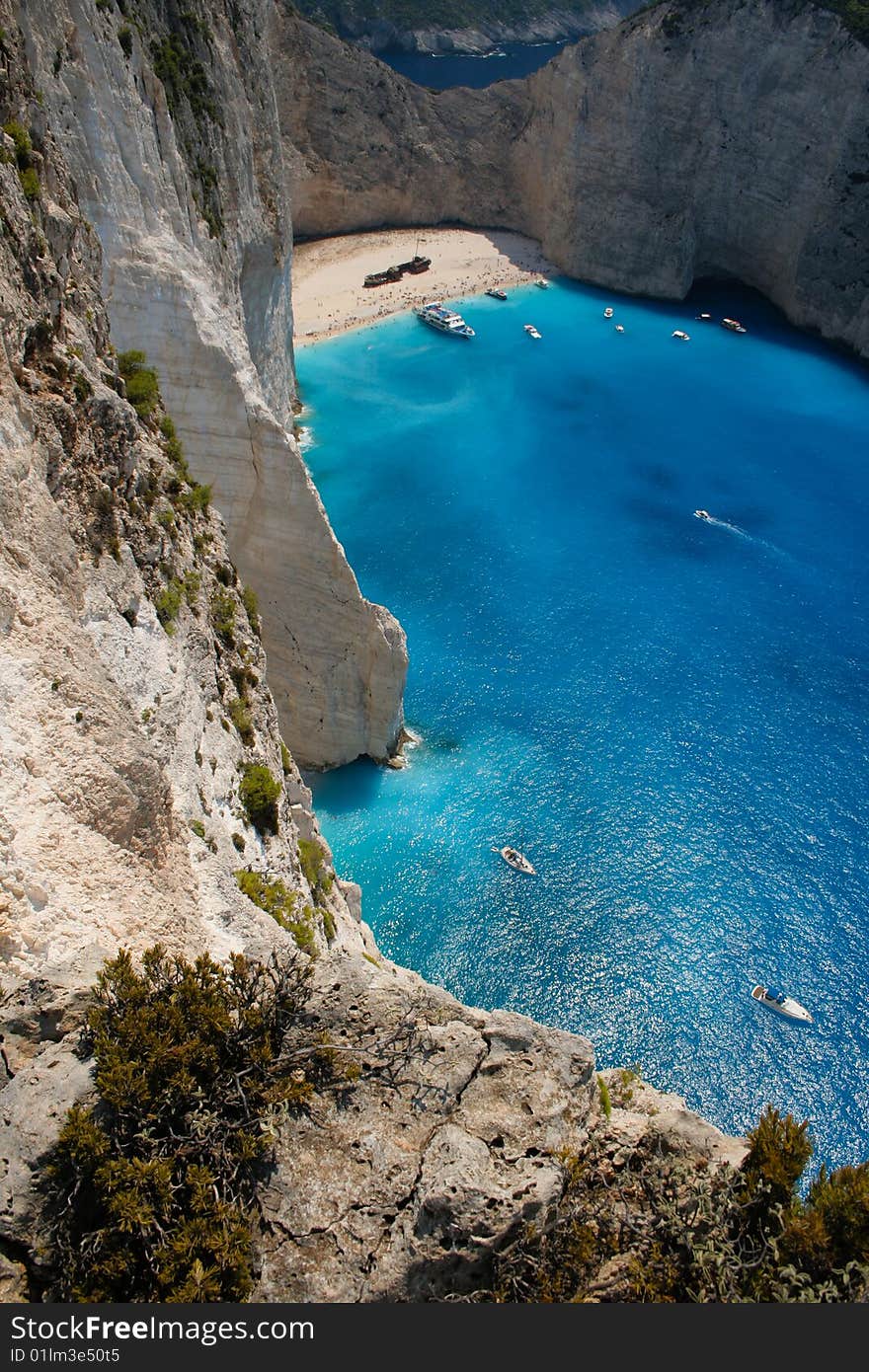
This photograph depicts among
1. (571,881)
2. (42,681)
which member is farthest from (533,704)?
(42,681)

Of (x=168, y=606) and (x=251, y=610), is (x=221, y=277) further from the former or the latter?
(x=168, y=606)

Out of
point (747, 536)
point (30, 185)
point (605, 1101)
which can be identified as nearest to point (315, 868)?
point (605, 1101)

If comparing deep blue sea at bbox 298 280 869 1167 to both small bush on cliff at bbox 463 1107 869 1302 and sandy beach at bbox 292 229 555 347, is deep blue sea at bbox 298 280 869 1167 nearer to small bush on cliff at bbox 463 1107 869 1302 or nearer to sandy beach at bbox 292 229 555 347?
sandy beach at bbox 292 229 555 347

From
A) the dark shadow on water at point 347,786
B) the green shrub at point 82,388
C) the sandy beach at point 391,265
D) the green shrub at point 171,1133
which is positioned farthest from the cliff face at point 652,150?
the green shrub at point 171,1133

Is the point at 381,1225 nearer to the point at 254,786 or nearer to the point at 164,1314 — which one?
the point at 164,1314

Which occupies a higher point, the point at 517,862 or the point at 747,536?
the point at 747,536

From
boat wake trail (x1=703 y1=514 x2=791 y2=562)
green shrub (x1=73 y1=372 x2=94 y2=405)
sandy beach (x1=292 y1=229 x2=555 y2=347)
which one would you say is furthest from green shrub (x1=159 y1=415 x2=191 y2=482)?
sandy beach (x1=292 y1=229 x2=555 y2=347)

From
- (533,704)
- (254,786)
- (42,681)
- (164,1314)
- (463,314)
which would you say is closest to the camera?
(164,1314)
